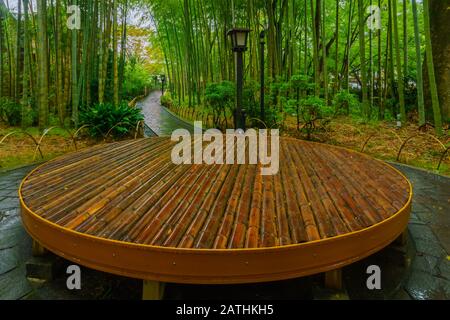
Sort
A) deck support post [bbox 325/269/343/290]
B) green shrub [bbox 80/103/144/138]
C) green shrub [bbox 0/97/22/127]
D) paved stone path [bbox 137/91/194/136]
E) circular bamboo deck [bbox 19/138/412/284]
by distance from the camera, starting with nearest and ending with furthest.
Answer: circular bamboo deck [bbox 19/138/412/284], deck support post [bbox 325/269/343/290], green shrub [bbox 80/103/144/138], green shrub [bbox 0/97/22/127], paved stone path [bbox 137/91/194/136]

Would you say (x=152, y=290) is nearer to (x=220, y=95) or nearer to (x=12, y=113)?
(x=220, y=95)

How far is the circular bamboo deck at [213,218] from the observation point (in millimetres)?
1352

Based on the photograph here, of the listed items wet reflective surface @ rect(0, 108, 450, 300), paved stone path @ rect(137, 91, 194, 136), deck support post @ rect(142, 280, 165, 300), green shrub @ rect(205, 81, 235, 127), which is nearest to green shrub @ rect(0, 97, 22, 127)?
paved stone path @ rect(137, 91, 194, 136)

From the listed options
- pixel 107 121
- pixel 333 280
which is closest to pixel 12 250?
pixel 333 280

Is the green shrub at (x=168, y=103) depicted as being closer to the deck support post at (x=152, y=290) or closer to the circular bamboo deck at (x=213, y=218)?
the circular bamboo deck at (x=213, y=218)

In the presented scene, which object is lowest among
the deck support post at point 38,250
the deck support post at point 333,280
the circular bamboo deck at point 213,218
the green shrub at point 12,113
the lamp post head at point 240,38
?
the deck support post at point 333,280

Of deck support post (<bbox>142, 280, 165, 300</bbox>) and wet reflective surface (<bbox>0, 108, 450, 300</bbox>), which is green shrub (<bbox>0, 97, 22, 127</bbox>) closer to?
wet reflective surface (<bbox>0, 108, 450, 300</bbox>)

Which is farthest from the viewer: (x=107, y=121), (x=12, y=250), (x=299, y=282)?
(x=107, y=121)

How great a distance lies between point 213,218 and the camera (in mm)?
1616

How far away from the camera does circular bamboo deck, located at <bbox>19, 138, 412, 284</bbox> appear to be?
135 cm

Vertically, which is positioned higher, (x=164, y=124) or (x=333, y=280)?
(x=164, y=124)

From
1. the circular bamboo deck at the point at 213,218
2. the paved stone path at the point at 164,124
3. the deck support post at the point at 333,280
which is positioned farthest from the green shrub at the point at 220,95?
the deck support post at the point at 333,280
